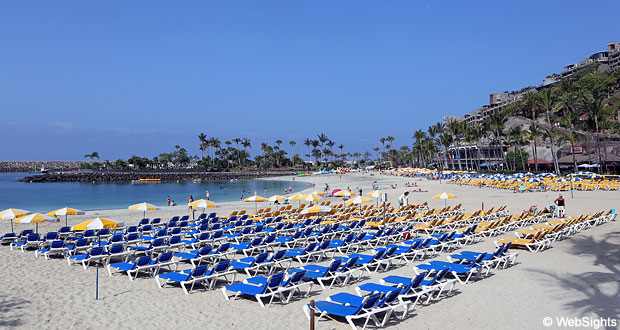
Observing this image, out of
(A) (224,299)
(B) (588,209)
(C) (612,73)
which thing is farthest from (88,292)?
(C) (612,73)

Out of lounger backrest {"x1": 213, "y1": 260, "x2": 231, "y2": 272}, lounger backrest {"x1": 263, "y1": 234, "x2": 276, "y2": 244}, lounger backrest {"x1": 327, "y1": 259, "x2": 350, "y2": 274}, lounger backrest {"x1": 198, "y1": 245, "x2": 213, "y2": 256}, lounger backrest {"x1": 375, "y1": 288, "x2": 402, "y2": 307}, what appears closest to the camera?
lounger backrest {"x1": 375, "y1": 288, "x2": 402, "y2": 307}

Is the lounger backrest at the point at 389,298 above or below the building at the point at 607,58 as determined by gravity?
below

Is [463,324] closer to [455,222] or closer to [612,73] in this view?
[455,222]

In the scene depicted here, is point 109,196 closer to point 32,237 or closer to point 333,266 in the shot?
point 32,237

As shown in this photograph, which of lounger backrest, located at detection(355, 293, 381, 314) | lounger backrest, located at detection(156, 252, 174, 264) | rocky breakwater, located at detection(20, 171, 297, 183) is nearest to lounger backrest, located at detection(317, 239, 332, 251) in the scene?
lounger backrest, located at detection(156, 252, 174, 264)

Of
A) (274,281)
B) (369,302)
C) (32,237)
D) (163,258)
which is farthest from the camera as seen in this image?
(32,237)

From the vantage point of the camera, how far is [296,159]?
157 m

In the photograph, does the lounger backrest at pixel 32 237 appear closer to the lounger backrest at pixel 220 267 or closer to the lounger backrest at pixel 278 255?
the lounger backrest at pixel 220 267

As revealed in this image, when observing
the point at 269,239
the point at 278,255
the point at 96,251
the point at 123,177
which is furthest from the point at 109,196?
the point at 123,177

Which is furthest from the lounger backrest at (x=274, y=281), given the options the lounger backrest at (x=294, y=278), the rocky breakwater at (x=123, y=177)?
the rocky breakwater at (x=123, y=177)

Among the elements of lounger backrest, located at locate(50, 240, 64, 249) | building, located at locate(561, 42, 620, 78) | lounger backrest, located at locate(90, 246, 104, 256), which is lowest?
lounger backrest, located at locate(90, 246, 104, 256)

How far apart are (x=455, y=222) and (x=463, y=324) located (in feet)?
33.3

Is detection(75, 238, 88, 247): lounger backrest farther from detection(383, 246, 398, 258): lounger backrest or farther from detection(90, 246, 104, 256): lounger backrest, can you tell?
detection(383, 246, 398, 258): lounger backrest

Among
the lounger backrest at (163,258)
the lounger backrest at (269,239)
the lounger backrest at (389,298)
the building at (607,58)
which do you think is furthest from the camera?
the building at (607,58)
